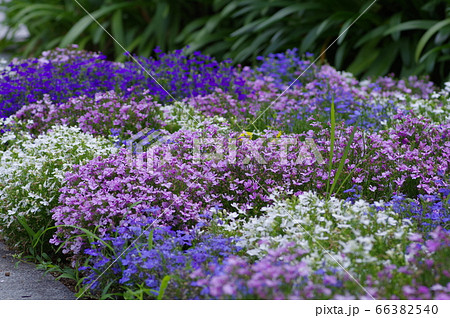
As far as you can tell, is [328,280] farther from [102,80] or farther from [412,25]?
[412,25]

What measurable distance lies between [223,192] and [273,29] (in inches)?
187

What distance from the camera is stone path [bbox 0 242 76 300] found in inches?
117

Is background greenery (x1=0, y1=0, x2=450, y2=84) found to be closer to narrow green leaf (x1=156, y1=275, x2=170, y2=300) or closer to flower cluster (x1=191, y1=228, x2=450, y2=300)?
flower cluster (x1=191, y1=228, x2=450, y2=300)

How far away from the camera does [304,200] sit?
9.38 ft

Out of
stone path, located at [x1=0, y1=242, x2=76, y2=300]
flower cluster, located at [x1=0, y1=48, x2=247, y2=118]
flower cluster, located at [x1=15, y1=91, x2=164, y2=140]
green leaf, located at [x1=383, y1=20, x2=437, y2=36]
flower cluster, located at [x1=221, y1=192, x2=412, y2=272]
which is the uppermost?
green leaf, located at [x1=383, y1=20, x2=437, y2=36]

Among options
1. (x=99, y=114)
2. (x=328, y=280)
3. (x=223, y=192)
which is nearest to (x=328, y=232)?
(x=328, y=280)

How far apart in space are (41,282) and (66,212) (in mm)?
417

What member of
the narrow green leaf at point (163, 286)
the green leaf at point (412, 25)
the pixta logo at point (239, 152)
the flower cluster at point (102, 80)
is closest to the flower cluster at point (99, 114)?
the flower cluster at point (102, 80)

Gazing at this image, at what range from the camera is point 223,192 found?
3467 millimetres

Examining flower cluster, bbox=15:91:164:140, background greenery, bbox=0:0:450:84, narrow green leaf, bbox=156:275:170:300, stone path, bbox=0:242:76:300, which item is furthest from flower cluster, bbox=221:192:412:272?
background greenery, bbox=0:0:450:84

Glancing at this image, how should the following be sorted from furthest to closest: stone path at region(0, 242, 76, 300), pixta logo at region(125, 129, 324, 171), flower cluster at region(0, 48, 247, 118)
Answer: flower cluster at region(0, 48, 247, 118), pixta logo at region(125, 129, 324, 171), stone path at region(0, 242, 76, 300)

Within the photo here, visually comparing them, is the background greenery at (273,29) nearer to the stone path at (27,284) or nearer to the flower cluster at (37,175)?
the flower cluster at (37,175)

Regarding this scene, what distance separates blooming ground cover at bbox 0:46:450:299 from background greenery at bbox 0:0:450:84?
1951 mm

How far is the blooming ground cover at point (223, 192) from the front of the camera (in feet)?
7.68
